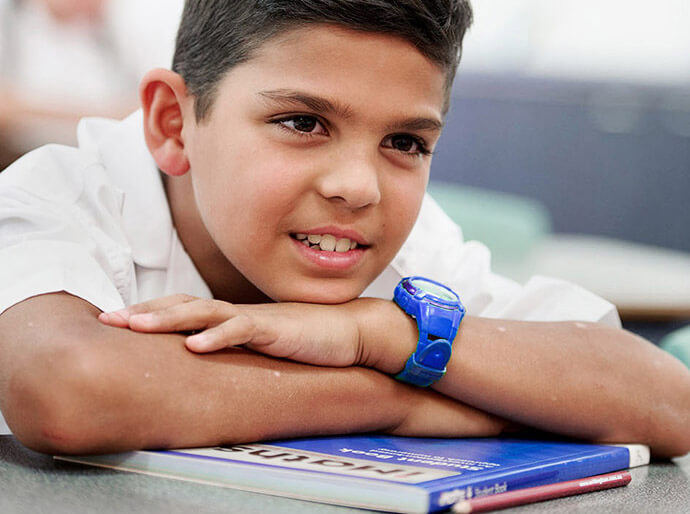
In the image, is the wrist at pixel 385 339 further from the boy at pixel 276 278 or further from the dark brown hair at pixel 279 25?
the dark brown hair at pixel 279 25

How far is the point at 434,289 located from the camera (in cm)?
99

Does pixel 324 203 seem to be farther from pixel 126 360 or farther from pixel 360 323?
pixel 126 360

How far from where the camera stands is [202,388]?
792mm

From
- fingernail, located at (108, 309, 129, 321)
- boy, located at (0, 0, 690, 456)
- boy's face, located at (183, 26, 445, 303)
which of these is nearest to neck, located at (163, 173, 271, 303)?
boy, located at (0, 0, 690, 456)

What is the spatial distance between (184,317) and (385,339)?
0.21 metres

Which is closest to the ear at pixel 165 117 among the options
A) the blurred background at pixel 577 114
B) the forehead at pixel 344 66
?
the forehead at pixel 344 66

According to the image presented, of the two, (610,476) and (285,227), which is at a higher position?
(285,227)

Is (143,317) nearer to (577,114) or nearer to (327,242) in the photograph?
(327,242)

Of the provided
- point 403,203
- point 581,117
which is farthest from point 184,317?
point 581,117

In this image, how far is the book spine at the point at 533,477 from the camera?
25.8 inches

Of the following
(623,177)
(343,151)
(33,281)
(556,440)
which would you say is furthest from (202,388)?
(623,177)

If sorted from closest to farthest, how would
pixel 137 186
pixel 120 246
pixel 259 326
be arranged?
1. pixel 259 326
2. pixel 120 246
3. pixel 137 186

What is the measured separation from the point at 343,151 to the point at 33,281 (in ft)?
1.08

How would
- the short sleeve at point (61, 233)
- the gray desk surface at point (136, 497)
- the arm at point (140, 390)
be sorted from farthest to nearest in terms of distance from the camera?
the short sleeve at point (61, 233) < the arm at point (140, 390) < the gray desk surface at point (136, 497)
